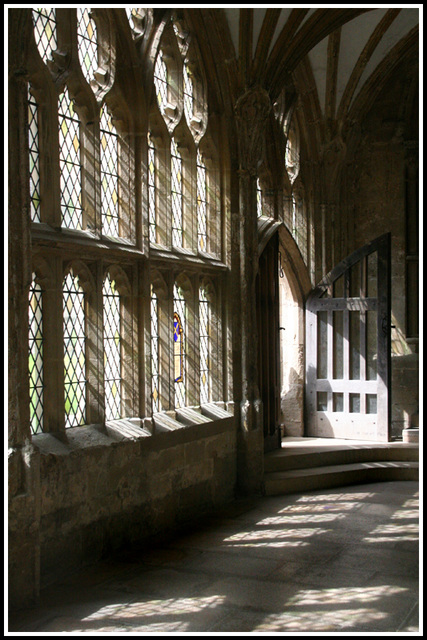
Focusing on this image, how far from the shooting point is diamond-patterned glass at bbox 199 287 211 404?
821cm

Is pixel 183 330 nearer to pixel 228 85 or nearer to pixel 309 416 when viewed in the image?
pixel 228 85

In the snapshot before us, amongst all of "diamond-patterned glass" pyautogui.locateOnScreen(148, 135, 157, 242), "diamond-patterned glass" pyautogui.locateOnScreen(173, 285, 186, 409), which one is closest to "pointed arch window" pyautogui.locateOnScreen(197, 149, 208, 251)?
"diamond-patterned glass" pyautogui.locateOnScreen(173, 285, 186, 409)

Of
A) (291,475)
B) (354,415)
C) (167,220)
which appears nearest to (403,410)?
(354,415)

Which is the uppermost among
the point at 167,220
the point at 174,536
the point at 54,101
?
the point at 54,101

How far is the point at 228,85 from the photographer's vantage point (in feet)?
26.8

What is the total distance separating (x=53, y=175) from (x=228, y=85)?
11.1ft

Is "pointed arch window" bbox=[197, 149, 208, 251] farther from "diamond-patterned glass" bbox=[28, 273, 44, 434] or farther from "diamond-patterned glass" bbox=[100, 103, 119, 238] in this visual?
"diamond-patterned glass" bbox=[28, 273, 44, 434]

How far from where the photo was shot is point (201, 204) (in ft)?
27.0

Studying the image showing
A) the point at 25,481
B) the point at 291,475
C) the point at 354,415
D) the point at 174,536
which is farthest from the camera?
the point at 354,415

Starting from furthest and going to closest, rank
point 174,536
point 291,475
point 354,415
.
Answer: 1. point 354,415
2. point 291,475
3. point 174,536

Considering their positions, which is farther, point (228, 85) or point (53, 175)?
point (228, 85)

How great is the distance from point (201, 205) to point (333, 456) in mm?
3892

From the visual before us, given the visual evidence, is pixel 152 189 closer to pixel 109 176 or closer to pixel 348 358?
pixel 109 176

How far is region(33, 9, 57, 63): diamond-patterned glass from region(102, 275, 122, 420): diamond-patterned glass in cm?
194
